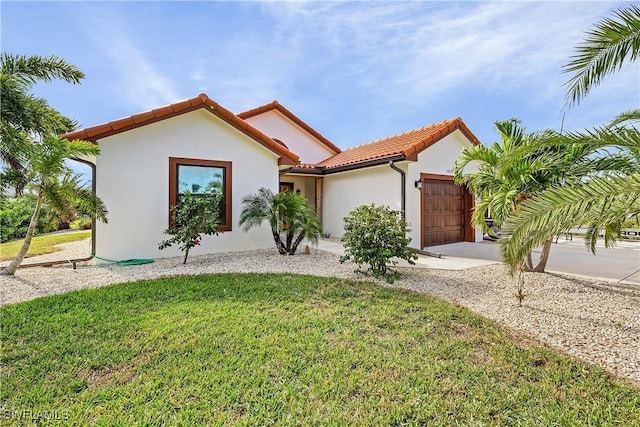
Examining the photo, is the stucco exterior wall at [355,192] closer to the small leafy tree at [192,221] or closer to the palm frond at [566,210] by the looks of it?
the small leafy tree at [192,221]

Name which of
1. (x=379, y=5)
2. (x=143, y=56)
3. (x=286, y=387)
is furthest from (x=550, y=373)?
(x=143, y=56)

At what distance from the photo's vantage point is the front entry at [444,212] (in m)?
12.8

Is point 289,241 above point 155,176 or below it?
below

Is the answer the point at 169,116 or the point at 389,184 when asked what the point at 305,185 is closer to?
the point at 389,184

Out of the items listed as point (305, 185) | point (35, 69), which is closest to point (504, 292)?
point (305, 185)

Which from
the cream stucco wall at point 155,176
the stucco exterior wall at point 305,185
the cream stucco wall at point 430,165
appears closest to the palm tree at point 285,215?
the cream stucco wall at point 155,176

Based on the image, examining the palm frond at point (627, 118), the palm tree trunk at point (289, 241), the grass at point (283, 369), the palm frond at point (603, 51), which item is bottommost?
the grass at point (283, 369)

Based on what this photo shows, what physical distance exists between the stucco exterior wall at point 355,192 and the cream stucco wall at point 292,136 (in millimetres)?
3461

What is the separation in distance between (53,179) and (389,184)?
10.8 metres

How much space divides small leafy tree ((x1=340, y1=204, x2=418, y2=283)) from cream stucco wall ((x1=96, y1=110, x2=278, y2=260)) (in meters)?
5.30

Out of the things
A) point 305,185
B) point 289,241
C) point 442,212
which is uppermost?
point 305,185

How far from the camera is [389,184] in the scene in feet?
41.8

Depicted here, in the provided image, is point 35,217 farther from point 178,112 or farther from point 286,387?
point 286,387

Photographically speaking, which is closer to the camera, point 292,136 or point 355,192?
point 355,192
